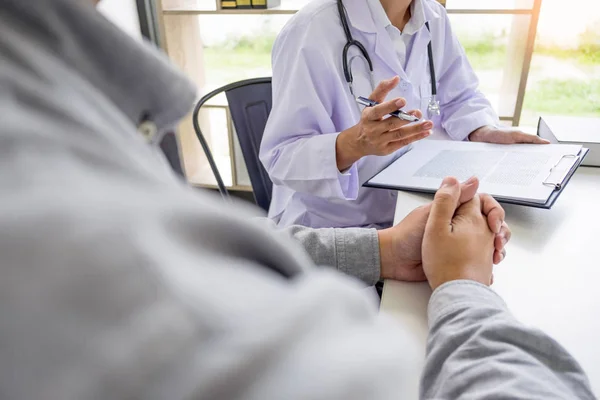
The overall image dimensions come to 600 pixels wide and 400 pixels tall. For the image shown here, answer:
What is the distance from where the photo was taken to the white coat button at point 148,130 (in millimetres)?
245

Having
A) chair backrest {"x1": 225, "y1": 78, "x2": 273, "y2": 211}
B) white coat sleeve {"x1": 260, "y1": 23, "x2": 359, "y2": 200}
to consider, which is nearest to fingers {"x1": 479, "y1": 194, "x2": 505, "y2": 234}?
white coat sleeve {"x1": 260, "y1": 23, "x2": 359, "y2": 200}

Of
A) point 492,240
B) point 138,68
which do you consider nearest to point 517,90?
point 492,240

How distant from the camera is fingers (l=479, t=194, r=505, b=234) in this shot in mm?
676

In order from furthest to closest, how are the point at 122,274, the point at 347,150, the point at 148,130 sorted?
the point at 347,150, the point at 148,130, the point at 122,274

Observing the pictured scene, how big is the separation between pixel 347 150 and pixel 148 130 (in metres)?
0.74

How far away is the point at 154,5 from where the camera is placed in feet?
6.82

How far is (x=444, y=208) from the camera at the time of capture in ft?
2.22

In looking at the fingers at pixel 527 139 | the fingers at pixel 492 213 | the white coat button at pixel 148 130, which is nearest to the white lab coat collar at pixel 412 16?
the fingers at pixel 527 139

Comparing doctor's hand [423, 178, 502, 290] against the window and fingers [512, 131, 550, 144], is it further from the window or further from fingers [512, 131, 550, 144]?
the window

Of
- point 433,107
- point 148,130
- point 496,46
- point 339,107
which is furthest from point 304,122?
point 496,46

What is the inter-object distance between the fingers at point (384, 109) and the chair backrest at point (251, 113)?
488 mm

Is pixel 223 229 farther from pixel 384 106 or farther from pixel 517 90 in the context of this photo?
pixel 517 90

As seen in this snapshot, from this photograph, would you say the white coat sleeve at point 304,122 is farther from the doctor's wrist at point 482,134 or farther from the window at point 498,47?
the window at point 498,47

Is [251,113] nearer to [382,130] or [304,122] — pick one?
[304,122]
